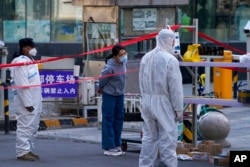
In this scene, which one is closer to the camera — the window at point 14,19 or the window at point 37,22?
the window at point 14,19

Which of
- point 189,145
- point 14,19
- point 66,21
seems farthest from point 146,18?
point 14,19

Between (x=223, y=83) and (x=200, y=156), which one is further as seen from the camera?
(x=223, y=83)

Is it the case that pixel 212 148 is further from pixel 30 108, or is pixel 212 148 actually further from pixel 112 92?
pixel 30 108

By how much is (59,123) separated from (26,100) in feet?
17.0

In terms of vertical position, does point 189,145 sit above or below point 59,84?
below

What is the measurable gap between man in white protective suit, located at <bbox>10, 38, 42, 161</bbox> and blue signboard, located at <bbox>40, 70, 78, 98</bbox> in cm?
524

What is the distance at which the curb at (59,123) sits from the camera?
17.7 m

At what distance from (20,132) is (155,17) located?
750cm

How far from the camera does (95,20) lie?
65.6ft

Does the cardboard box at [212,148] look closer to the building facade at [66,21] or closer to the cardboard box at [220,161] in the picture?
the cardboard box at [220,161]

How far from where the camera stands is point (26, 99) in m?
12.9

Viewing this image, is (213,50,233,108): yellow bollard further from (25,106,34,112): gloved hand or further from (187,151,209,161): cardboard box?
(25,106,34,112): gloved hand

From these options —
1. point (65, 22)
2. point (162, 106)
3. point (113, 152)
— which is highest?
point (65, 22)

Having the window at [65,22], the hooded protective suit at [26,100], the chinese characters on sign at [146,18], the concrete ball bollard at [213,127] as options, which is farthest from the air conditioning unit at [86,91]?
the window at [65,22]
